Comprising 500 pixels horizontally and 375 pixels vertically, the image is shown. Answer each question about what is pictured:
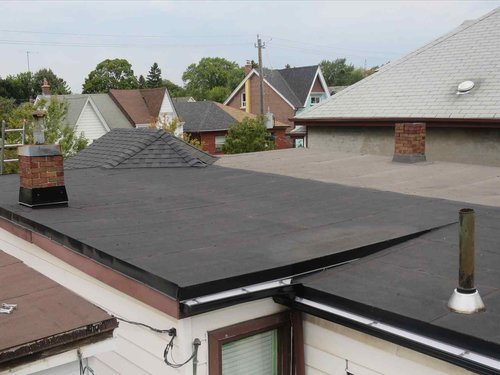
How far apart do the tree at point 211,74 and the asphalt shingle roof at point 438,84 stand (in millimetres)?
84401

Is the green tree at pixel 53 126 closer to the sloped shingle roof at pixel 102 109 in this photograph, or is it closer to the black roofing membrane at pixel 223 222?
the sloped shingle roof at pixel 102 109

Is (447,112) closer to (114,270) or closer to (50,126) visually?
(114,270)

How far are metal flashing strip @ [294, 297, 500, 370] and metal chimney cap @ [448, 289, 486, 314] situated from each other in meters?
0.35

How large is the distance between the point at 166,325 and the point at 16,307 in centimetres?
122

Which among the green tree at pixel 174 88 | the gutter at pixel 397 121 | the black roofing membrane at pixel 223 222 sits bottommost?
the black roofing membrane at pixel 223 222

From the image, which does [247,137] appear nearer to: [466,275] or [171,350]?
[171,350]

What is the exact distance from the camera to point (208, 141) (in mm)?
41719

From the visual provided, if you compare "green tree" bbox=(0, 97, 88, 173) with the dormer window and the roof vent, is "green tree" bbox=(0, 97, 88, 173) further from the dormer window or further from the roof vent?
the dormer window

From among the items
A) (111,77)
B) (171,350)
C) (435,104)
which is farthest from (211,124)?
(111,77)

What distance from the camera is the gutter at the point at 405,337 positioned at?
347cm

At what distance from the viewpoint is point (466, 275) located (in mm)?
3861

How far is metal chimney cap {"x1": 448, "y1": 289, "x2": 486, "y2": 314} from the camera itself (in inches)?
154

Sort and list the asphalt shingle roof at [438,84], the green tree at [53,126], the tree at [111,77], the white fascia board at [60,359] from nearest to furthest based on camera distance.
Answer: the white fascia board at [60,359]
the asphalt shingle roof at [438,84]
the green tree at [53,126]
the tree at [111,77]

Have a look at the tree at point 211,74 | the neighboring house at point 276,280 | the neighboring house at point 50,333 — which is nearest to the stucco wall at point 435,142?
the neighboring house at point 276,280
